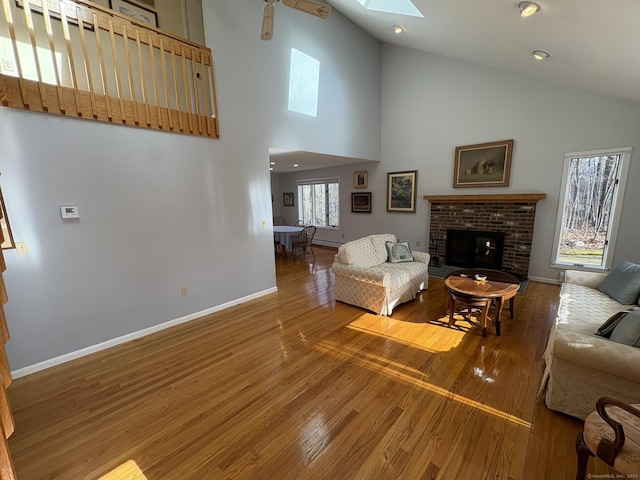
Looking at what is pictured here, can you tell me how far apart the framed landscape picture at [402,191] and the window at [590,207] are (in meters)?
2.50

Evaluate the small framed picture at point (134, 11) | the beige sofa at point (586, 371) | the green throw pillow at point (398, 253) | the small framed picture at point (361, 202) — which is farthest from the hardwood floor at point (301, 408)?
the small framed picture at point (134, 11)

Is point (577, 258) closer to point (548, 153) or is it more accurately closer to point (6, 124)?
point (548, 153)

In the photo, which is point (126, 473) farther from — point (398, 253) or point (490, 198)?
point (490, 198)

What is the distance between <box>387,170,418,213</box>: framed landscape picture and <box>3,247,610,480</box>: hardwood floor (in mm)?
3419

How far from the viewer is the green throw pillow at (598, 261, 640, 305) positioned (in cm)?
252

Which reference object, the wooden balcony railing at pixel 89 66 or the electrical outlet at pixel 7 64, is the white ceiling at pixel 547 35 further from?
the electrical outlet at pixel 7 64

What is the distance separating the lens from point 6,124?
2.23 m

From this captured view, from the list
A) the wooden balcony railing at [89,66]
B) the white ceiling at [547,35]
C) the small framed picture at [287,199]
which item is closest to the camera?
the white ceiling at [547,35]

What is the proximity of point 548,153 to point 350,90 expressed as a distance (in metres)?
3.63

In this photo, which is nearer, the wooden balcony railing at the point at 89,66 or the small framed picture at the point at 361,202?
the wooden balcony railing at the point at 89,66

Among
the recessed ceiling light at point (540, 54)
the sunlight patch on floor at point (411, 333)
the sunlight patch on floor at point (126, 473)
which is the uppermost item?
the recessed ceiling light at point (540, 54)

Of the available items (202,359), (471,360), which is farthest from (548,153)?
(202,359)

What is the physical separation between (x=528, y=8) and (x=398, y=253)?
9.50 ft

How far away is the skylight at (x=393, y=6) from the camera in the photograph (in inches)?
131
